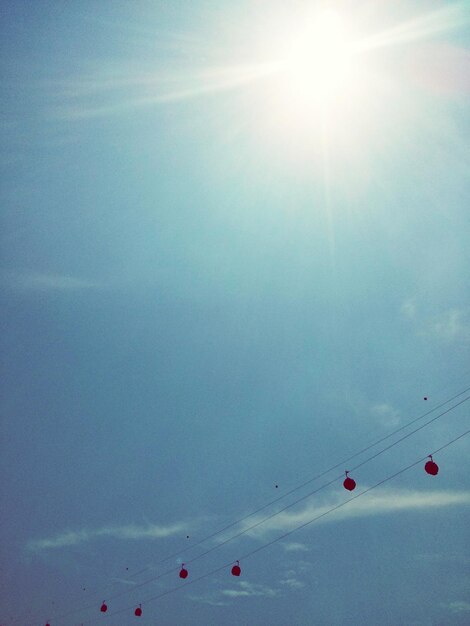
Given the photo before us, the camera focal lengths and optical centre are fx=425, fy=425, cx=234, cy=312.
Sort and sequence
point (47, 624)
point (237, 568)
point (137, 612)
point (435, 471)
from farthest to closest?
point (47, 624)
point (137, 612)
point (237, 568)
point (435, 471)

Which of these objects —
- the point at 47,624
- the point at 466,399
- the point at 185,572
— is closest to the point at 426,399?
the point at 466,399

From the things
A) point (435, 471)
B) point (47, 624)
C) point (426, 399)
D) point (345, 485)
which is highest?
point (47, 624)

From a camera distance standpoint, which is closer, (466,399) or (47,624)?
(466,399)

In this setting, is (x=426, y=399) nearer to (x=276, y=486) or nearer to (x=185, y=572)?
(x=276, y=486)

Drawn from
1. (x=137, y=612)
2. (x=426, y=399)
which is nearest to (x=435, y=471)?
(x=426, y=399)

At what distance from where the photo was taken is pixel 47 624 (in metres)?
Result: 23.4

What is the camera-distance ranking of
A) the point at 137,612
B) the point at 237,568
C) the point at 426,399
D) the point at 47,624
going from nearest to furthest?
1. the point at 426,399
2. the point at 237,568
3. the point at 137,612
4. the point at 47,624

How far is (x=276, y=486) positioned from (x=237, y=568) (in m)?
3.17

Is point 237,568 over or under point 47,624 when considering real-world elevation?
under

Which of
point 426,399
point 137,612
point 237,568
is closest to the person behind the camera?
point 426,399

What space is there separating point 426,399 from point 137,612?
15.7m

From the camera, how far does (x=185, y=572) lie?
614 inches

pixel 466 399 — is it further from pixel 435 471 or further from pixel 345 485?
pixel 345 485

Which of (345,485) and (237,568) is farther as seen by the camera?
(237,568)
